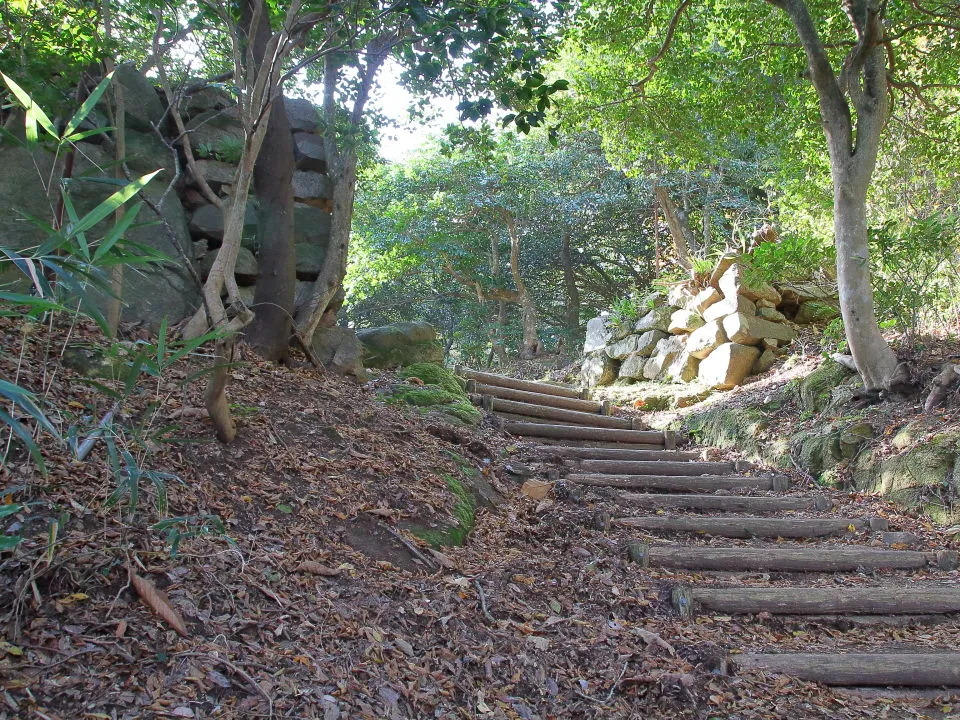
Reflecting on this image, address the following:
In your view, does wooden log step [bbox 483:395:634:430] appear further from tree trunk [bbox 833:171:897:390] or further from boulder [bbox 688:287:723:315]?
tree trunk [bbox 833:171:897:390]

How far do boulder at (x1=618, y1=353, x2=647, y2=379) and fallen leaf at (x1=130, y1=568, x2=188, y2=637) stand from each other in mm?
7978

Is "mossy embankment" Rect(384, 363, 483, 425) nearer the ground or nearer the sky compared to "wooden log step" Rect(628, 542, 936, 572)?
nearer the sky

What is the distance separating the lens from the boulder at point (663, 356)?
8969 mm

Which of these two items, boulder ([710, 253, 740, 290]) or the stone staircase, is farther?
boulder ([710, 253, 740, 290])

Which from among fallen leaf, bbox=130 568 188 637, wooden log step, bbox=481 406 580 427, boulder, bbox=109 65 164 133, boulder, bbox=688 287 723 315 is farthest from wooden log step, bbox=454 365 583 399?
fallen leaf, bbox=130 568 188 637

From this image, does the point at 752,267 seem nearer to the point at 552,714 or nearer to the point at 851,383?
the point at 851,383

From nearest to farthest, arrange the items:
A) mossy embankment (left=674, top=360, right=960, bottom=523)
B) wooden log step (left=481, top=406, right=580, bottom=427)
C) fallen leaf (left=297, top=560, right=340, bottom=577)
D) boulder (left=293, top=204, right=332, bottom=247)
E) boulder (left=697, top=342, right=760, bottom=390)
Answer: fallen leaf (left=297, top=560, right=340, bottom=577) → mossy embankment (left=674, top=360, right=960, bottom=523) → boulder (left=293, top=204, right=332, bottom=247) → wooden log step (left=481, top=406, right=580, bottom=427) → boulder (left=697, top=342, right=760, bottom=390)

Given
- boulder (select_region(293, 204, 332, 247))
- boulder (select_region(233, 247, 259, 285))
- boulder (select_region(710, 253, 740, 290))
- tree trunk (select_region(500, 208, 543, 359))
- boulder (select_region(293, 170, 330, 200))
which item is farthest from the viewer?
tree trunk (select_region(500, 208, 543, 359))

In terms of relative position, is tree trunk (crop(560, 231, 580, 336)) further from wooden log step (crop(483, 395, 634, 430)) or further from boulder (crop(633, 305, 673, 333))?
wooden log step (crop(483, 395, 634, 430))

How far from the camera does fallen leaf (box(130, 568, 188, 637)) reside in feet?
6.81

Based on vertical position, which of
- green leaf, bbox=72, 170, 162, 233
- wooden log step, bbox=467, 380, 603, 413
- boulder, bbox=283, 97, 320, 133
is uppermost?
boulder, bbox=283, 97, 320, 133

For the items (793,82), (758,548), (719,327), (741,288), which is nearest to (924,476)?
(758,548)

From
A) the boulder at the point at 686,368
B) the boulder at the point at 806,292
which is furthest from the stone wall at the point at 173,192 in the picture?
the boulder at the point at 806,292

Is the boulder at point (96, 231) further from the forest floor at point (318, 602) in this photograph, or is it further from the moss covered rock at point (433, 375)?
the moss covered rock at point (433, 375)
